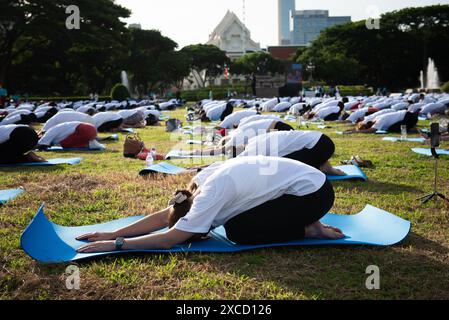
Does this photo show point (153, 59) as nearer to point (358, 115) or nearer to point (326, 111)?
point (326, 111)

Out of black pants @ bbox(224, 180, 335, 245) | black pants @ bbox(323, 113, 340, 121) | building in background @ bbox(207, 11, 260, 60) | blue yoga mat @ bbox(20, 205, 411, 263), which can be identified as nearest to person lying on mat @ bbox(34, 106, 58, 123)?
black pants @ bbox(323, 113, 340, 121)

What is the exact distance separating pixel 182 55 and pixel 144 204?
5310 cm

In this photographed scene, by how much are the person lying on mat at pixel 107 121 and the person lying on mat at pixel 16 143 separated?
4995 mm

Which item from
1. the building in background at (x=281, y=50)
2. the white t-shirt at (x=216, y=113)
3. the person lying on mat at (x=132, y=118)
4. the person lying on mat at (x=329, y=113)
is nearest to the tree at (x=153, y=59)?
the building in background at (x=281, y=50)

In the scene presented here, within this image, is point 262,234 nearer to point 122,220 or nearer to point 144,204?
point 122,220

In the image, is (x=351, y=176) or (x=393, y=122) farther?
(x=393, y=122)

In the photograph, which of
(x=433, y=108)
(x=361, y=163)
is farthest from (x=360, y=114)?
(x=361, y=163)

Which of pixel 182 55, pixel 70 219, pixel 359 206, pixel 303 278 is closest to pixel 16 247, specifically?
pixel 70 219

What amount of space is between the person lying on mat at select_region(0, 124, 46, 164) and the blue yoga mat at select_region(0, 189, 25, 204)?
214 centimetres

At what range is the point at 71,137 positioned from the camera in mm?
9602

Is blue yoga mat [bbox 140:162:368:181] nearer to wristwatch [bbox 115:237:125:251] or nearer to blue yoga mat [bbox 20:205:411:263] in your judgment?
blue yoga mat [bbox 20:205:411:263]

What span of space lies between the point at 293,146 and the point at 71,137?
5789mm

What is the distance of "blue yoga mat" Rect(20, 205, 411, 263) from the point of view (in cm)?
333
